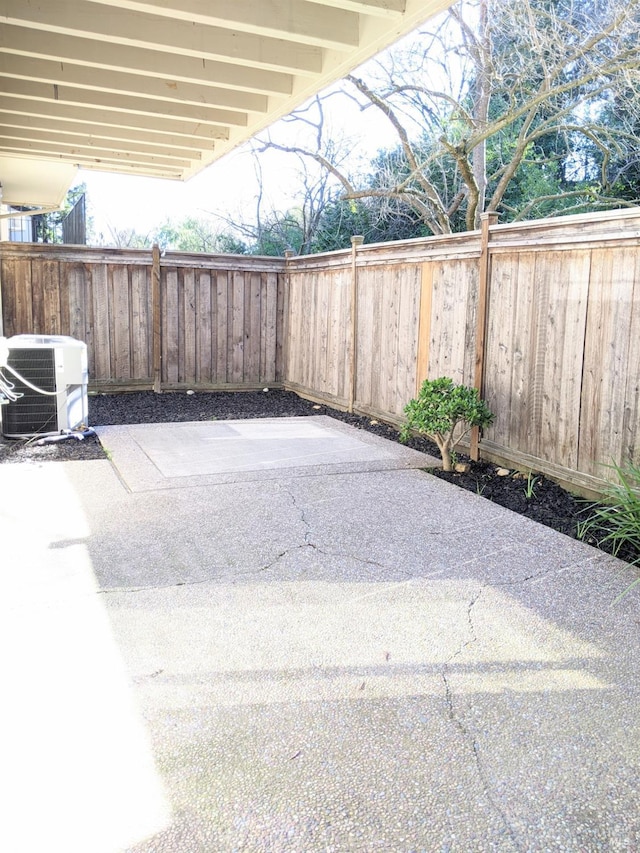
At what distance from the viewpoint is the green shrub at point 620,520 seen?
3859mm

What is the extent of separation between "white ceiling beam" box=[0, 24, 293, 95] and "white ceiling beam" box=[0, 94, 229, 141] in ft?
2.69

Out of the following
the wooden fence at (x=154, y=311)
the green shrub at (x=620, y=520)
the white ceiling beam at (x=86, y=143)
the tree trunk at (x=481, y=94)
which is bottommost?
the green shrub at (x=620, y=520)

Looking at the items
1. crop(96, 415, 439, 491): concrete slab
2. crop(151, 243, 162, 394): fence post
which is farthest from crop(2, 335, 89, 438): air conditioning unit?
crop(151, 243, 162, 394): fence post

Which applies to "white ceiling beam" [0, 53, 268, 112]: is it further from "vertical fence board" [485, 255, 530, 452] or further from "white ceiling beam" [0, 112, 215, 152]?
"vertical fence board" [485, 255, 530, 452]

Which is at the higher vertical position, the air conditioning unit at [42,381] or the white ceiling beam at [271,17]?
the white ceiling beam at [271,17]

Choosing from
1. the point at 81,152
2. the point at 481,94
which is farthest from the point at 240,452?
the point at 481,94

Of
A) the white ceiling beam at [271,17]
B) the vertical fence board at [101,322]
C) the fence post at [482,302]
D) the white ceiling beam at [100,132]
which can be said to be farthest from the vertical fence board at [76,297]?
the white ceiling beam at [271,17]

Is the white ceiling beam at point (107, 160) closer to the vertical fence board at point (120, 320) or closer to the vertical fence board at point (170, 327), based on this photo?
the vertical fence board at point (120, 320)

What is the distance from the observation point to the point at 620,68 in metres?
8.44

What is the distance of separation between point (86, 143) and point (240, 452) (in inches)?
113

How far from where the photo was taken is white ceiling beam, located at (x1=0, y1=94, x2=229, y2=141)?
4.85 m

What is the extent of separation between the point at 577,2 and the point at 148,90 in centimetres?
806

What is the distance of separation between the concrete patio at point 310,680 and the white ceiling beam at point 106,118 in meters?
2.71

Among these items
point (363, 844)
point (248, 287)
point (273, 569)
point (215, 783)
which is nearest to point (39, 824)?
point (215, 783)
